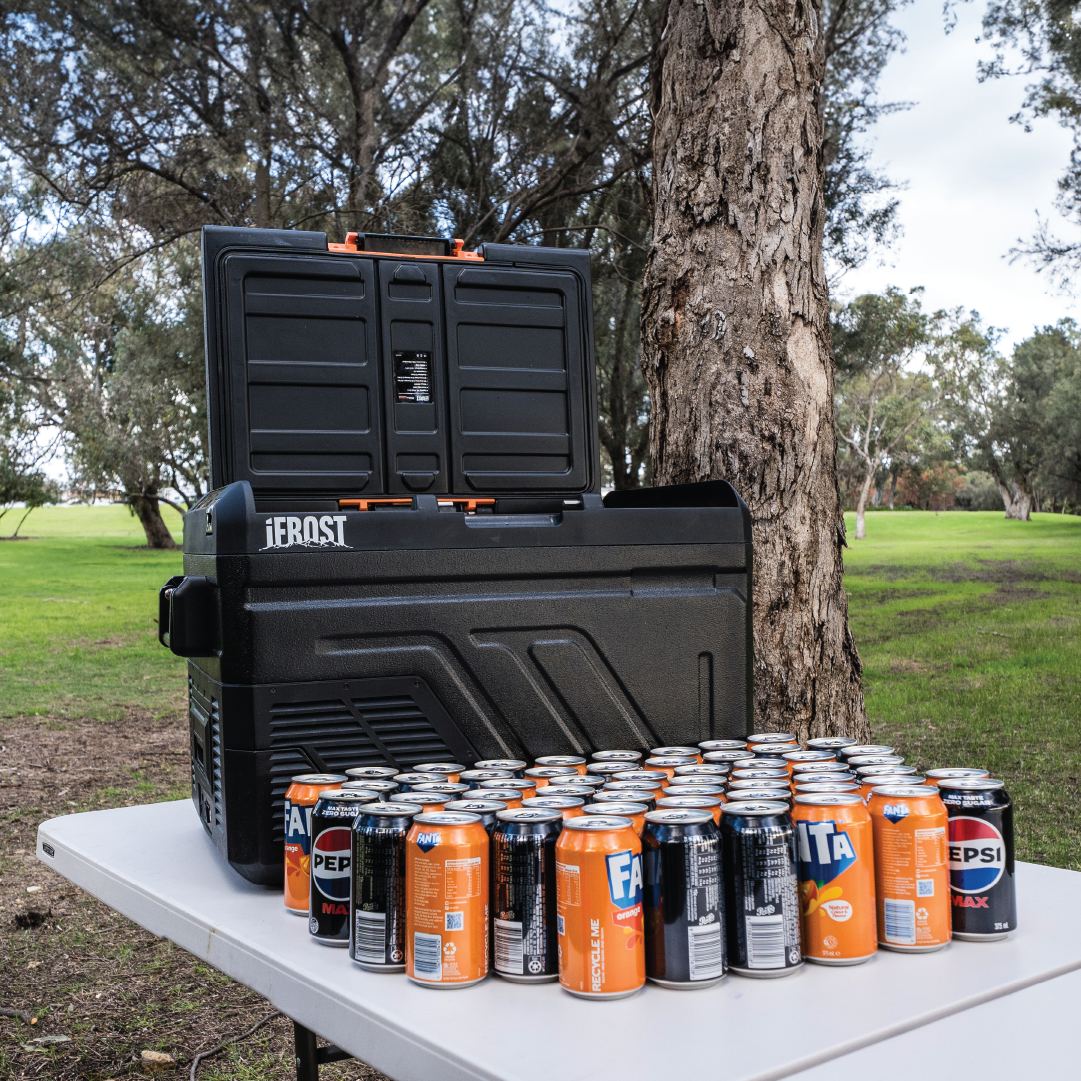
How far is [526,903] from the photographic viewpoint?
3.87ft

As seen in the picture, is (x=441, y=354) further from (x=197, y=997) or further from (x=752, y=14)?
(x=197, y=997)

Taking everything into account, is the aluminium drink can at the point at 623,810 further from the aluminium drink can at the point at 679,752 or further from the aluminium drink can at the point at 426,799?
the aluminium drink can at the point at 679,752

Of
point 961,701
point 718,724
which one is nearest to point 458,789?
point 718,724

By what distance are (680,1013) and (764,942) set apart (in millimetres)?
141

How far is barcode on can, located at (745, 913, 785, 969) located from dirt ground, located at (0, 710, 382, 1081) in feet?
7.13

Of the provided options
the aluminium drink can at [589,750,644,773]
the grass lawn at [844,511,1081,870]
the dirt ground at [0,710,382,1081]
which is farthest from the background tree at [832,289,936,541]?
the aluminium drink can at [589,750,644,773]

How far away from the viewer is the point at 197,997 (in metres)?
3.46

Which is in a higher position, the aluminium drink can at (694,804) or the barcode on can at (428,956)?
the aluminium drink can at (694,804)

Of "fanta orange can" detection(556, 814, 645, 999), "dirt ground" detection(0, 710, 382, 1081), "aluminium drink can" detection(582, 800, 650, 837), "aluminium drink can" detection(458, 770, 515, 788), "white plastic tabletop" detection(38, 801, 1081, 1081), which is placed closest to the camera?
"white plastic tabletop" detection(38, 801, 1081, 1081)

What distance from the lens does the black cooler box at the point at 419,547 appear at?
1.57 metres

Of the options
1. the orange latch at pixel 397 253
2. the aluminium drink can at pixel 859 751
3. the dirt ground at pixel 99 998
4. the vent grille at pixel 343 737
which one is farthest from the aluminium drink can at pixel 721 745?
the dirt ground at pixel 99 998

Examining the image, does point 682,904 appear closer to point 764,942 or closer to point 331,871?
point 764,942

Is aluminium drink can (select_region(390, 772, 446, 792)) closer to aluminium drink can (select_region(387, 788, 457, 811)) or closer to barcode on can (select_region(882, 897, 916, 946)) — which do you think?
aluminium drink can (select_region(387, 788, 457, 811))

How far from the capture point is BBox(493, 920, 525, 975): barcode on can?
3.84 ft
